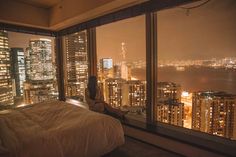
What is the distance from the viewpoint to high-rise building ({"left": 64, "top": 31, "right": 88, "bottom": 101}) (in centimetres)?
414

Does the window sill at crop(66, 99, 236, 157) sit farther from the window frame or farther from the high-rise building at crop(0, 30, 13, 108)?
the high-rise building at crop(0, 30, 13, 108)

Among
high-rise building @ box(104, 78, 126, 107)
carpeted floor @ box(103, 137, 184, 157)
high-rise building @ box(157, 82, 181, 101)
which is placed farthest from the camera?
high-rise building @ box(104, 78, 126, 107)

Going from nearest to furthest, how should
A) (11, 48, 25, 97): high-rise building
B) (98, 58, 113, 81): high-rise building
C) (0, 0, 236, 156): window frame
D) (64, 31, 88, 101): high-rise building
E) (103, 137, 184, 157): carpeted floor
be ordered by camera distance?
(0, 0, 236, 156): window frame
(103, 137, 184, 157): carpeted floor
(98, 58, 113, 81): high-rise building
(11, 48, 25, 97): high-rise building
(64, 31, 88, 101): high-rise building

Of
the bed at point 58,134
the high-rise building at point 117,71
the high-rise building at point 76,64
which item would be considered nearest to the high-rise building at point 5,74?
the high-rise building at point 76,64

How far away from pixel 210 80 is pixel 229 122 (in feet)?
1.86

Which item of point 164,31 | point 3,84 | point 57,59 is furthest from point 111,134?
point 57,59

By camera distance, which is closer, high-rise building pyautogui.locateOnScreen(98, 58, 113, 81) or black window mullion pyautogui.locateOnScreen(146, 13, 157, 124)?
black window mullion pyautogui.locateOnScreen(146, 13, 157, 124)

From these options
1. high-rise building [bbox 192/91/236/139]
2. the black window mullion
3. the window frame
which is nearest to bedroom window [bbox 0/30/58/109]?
the window frame

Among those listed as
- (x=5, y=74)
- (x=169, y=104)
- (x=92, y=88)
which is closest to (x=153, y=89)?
(x=169, y=104)

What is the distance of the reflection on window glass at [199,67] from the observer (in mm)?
2051

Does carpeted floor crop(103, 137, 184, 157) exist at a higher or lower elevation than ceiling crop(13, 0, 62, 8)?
lower

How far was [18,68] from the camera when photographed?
4.17 m

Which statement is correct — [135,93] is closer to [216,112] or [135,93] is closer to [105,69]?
[105,69]

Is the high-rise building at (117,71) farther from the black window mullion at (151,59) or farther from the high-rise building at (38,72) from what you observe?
the high-rise building at (38,72)
